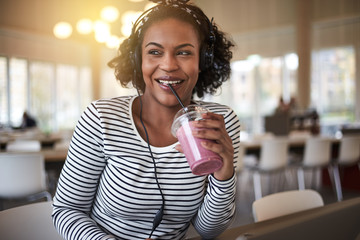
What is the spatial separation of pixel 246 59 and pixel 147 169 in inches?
426

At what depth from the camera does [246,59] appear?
11422 mm

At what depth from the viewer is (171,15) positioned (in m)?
1.10

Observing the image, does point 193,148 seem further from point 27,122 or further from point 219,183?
point 27,122

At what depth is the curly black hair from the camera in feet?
3.65

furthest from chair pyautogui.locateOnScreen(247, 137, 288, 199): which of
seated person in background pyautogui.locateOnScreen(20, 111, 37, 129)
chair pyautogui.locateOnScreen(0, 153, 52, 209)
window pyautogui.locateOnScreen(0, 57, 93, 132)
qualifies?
window pyautogui.locateOnScreen(0, 57, 93, 132)

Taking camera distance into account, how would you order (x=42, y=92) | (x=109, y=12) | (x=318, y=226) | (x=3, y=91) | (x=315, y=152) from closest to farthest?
(x=318, y=226), (x=315, y=152), (x=109, y=12), (x=3, y=91), (x=42, y=92)

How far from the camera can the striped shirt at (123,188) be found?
3.40 feet

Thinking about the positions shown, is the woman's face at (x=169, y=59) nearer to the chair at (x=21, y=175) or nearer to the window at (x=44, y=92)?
the chair at (x=21, y=175)

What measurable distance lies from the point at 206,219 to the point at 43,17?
1009 cm

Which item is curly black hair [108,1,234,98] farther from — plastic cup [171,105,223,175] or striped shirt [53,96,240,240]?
plastic cup [171,105,223,175]

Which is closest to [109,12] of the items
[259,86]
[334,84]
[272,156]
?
[272,156]

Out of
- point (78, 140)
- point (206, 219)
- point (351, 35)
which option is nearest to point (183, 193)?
point (206, 219)

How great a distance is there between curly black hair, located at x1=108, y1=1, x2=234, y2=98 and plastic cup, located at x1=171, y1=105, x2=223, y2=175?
39 centimetres

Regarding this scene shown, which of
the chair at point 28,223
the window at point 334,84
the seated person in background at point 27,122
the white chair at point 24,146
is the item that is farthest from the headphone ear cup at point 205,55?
the window at point 334,84
